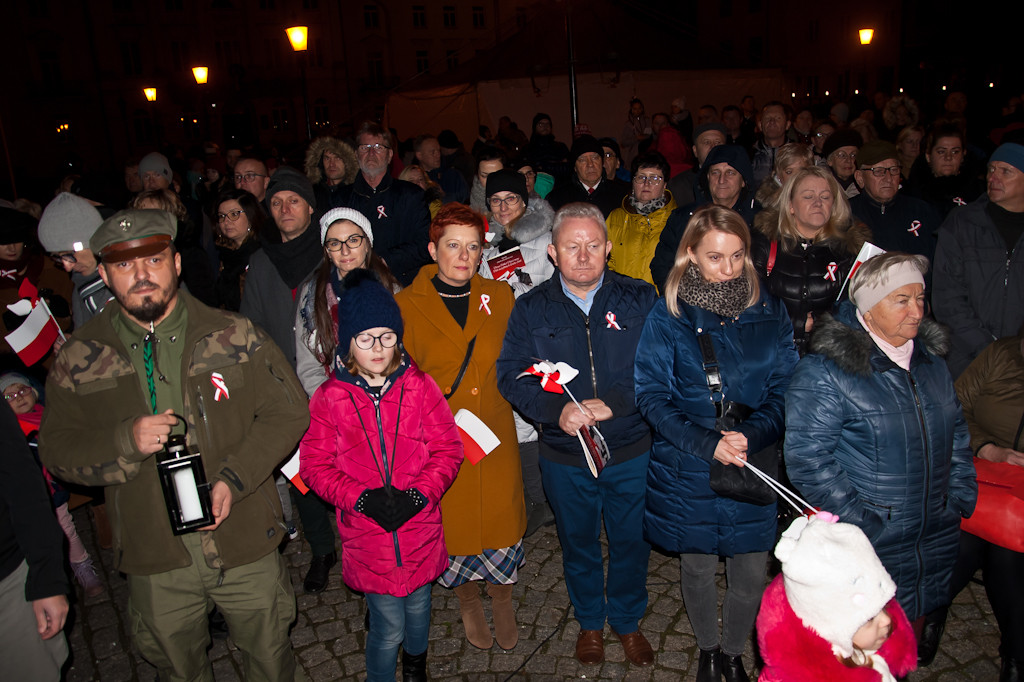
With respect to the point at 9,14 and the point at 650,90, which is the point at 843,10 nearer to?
the point at 650,90

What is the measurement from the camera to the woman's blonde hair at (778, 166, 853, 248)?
4.21 metres

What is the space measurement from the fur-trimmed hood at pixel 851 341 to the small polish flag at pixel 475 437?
168 cm

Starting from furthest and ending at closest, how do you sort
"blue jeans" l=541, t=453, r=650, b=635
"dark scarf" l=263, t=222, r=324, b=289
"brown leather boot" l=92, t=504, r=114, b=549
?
"brown leather boot" l=92, t=504, r=114, b=549, "dark scarf" l=263, t=222, r=324, b=289, "blue jeans" l=541, t=453, r=650, b=635

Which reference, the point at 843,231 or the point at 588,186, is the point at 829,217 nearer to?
the point at 843,231

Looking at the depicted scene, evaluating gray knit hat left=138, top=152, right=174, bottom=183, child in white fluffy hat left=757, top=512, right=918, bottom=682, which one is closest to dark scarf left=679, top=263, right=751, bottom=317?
child in white fluffy hat left=757, top=512, right=918, bottom=682

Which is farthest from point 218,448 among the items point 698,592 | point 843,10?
point 843,10

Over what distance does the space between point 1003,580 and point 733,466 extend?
1.64 meters

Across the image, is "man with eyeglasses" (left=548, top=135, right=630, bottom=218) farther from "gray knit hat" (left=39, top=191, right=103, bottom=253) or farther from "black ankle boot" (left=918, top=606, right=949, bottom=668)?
"black ankle boot" (left=918, top=606, right=949, bottom=668)

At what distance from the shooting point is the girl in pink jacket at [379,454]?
124 inches

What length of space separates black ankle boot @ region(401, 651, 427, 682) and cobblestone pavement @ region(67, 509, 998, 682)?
11.2 inches

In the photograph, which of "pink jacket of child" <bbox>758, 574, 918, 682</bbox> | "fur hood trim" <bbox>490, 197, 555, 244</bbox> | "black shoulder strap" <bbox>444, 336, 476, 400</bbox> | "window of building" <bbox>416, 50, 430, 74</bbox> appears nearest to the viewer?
"pink jacket of child" <bbox>758, 574, 918, 682</bbox>

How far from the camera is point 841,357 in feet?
9.41

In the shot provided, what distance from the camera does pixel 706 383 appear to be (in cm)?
315

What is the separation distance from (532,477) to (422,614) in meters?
1.77
